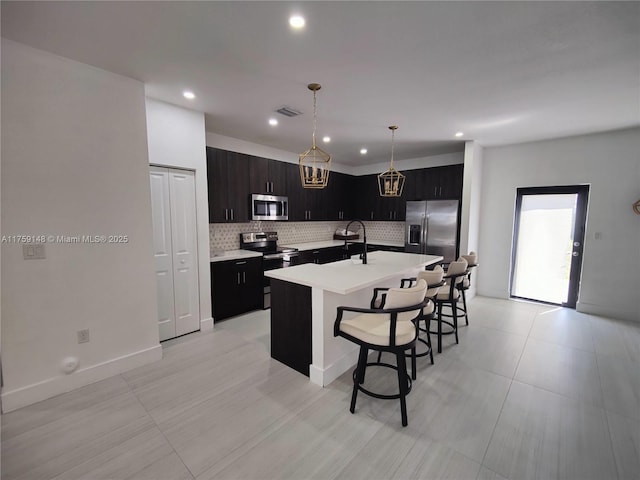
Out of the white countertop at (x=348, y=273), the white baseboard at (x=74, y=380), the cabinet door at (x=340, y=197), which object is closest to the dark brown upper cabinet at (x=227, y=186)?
the white countertop at (x=348, y=273)

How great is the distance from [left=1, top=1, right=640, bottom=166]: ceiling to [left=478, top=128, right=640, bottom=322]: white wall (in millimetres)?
769

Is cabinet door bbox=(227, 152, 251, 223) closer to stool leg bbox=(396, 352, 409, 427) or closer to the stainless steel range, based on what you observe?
the stainless steel range

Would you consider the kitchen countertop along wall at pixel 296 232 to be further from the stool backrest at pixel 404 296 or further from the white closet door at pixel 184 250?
the stool backrest at pixel 404 296

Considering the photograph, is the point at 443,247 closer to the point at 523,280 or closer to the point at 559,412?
the point at 523,280

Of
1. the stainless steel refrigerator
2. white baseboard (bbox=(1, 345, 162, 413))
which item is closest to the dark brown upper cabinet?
white baseboard (bbox=(1, 345, 162, 413))

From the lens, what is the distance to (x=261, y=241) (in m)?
4.79

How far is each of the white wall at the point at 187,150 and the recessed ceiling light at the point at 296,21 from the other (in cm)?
197

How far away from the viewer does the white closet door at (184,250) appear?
10.5 ft

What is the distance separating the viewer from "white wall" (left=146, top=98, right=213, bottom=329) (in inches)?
116

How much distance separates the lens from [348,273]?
2615 mm

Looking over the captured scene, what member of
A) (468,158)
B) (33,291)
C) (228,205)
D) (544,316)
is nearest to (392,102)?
(468,158)

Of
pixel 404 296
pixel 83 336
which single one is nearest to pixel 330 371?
pixel 404 296

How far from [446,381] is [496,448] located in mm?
711

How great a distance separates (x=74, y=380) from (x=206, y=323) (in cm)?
135
